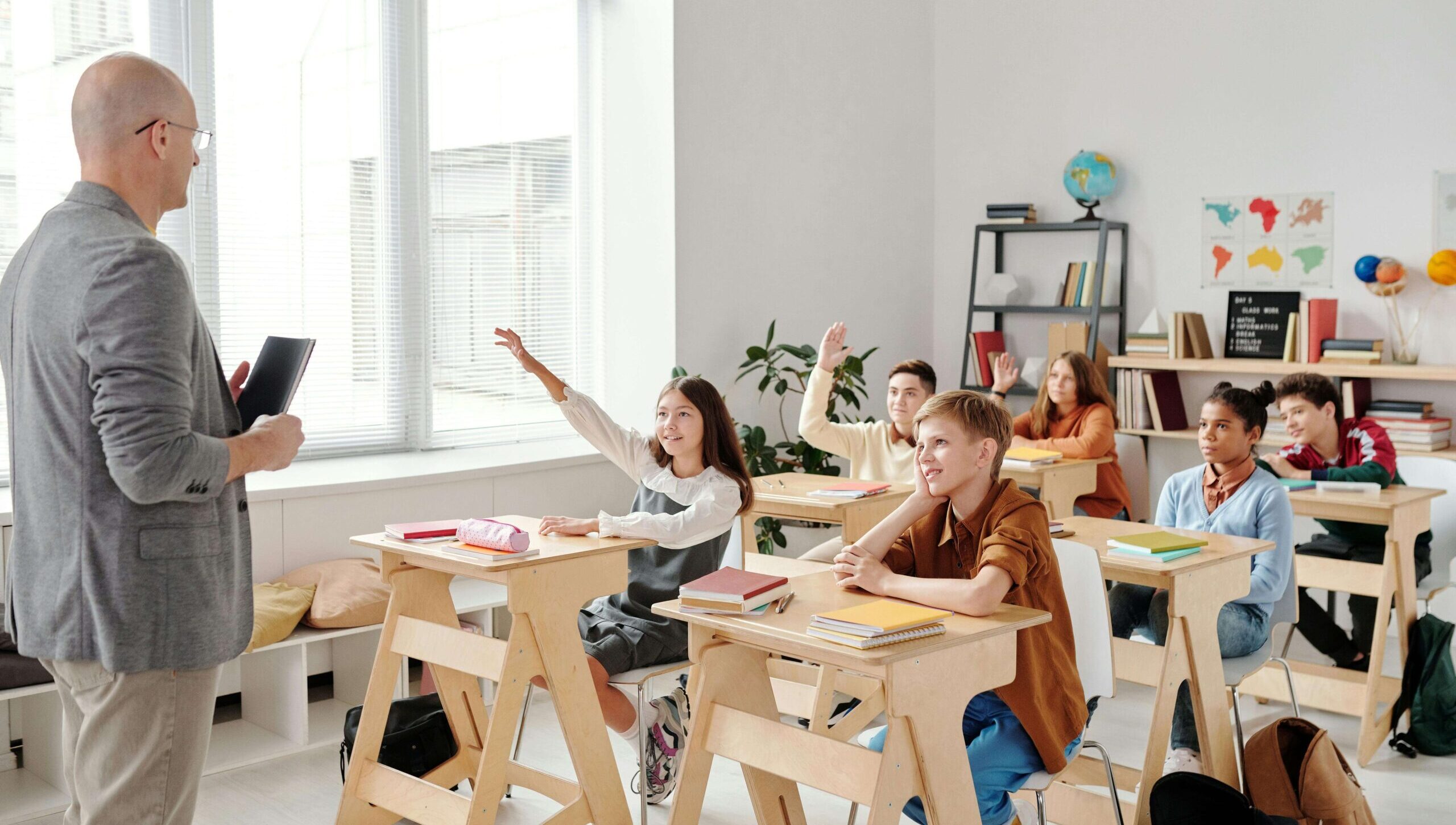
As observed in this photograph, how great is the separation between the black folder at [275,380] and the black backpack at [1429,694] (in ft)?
10.3

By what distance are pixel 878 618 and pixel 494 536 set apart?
99cm

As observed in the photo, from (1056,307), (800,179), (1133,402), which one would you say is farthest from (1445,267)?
(800,179)

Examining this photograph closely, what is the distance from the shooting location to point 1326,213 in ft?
16.2

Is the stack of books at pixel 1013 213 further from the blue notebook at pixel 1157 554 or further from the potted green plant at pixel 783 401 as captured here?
the blue notebook at pixel 1157 554

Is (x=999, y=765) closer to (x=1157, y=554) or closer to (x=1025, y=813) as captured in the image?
(x=1025, y=813)

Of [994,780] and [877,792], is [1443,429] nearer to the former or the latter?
[994,780]

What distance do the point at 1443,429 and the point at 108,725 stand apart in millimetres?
4617

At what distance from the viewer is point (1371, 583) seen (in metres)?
3.54

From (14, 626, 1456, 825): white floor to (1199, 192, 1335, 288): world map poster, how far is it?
2079 mm

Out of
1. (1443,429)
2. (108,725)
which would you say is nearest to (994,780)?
(108,725)

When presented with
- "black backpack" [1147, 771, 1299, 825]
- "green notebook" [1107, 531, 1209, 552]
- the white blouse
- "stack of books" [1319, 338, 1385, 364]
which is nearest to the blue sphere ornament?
"stack of books" [1319, 338, 1385, 364]

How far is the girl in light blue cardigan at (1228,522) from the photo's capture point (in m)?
2.91

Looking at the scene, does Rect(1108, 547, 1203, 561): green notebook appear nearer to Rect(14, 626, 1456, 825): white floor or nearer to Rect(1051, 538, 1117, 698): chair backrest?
Rect(1051, 538, 1117, 698): chair backrest

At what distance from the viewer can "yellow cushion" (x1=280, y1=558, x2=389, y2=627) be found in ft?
11.5
